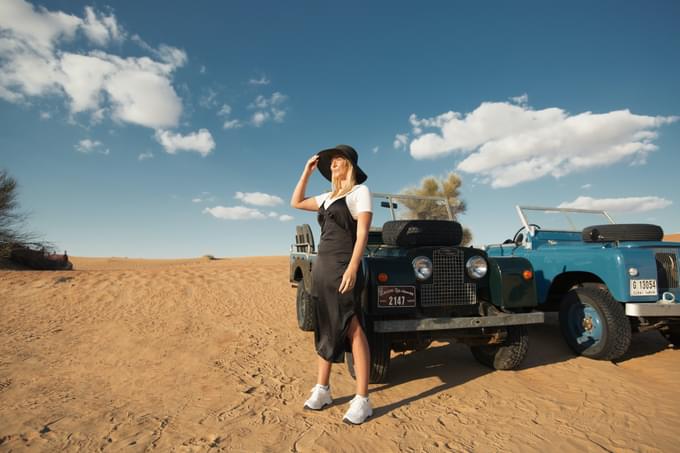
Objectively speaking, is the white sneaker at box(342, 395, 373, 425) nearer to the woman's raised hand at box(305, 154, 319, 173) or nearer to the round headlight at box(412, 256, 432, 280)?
the round headlight at box(412, 256, 432, 280)

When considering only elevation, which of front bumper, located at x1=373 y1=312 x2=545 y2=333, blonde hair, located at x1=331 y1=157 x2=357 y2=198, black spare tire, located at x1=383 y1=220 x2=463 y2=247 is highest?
blonde hair, located at x1=331 y1=157 x2=357 y2=198

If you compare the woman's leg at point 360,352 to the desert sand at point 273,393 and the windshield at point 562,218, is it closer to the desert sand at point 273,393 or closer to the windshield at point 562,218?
the desert sand at point 273,393

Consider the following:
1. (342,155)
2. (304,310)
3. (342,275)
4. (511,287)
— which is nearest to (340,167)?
(342,155)

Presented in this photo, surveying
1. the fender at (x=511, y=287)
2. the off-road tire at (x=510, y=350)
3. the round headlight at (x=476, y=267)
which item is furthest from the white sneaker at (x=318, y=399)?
the off-road tire at (x=510, y=350)

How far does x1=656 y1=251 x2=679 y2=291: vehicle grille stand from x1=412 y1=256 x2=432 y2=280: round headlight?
9.93 ft

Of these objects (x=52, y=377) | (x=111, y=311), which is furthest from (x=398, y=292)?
(x=111, y=311)

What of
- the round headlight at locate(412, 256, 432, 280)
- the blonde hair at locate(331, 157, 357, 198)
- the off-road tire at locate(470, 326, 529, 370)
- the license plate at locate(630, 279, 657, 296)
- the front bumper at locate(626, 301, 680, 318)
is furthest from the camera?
the license plate at locate(630, 279, 657, 296)

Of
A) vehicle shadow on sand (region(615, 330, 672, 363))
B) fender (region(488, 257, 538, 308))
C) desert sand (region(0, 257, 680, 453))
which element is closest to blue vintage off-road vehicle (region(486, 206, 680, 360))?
vehicle shadow on sand (region(615, 330, 672, 363))

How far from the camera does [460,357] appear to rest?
14.7 feet

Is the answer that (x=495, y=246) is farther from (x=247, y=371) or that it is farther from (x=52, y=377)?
(x=52, y=377)

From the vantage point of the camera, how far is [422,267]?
3395 millimetres

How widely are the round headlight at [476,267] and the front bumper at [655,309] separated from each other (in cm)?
187

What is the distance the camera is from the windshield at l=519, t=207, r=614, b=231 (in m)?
6.17

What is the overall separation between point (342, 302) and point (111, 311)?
5836 millimetres
